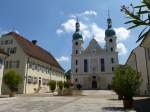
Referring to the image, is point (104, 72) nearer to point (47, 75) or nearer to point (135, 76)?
point (47, 75)

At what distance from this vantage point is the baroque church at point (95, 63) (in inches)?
2815

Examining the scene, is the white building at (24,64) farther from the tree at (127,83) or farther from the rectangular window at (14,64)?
the tree at (127,83)

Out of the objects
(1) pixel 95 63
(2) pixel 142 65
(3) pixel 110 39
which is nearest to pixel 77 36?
(3) pixel 110 39

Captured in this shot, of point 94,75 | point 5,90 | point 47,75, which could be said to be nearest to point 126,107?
point 5,90

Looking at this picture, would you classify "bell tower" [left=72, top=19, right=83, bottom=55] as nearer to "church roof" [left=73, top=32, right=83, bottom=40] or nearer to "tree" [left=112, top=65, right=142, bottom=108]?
"church roof" [left=73, top=32, right=83, bottom=40]

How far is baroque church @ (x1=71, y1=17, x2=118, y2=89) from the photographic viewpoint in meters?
71.5

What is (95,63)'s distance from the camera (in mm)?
73562

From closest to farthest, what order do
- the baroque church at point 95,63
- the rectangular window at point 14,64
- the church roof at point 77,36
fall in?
the rectangular window at point 14,64, the baroque church at point 95,63, the church roof at point 77,36

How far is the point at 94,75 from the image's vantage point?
236 ft

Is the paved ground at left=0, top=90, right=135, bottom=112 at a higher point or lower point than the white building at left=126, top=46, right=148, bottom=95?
lower

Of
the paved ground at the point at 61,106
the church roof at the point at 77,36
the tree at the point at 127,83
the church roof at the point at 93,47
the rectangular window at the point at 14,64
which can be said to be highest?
the church roof at the point at 77,36

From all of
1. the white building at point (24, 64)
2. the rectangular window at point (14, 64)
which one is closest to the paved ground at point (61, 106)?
the white building at point (24, 64)

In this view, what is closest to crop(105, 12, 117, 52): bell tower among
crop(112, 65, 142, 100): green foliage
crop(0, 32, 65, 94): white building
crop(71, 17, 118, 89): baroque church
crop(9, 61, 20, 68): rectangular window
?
crop(71, 17, 118, 89): baroque church

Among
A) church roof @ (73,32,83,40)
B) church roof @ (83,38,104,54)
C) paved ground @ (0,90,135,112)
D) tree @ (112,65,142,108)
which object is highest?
church roof @ (73,32,83,40)
